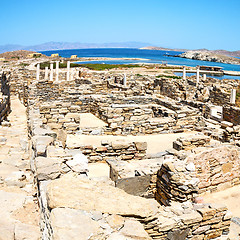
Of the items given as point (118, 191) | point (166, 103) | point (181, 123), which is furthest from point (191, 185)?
point (166, 103)

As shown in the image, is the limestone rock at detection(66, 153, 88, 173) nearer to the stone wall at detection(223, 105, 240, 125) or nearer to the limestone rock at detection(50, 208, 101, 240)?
the limestone rock at detection(50, 208, 101, 240)

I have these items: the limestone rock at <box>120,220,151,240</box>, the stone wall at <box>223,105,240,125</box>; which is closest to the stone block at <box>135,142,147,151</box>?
the limestone rock at <box>120,220,151,240</box>

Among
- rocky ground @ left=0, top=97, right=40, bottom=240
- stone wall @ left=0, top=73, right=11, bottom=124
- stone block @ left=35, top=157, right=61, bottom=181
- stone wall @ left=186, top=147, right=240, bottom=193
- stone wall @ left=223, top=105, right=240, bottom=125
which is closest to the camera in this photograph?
rocky ground @ left=0, top=97, right=40, bottom=240

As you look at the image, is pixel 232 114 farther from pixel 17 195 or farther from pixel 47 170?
pixel 17 195

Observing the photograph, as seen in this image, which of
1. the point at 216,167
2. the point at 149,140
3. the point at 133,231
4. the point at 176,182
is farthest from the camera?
the point at 149,140

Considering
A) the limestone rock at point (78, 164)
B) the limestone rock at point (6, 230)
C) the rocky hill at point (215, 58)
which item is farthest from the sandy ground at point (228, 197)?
the rocky hill at point (215, 58)

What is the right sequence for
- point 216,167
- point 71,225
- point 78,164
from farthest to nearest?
point 216,167 < point 78,164 < point 71,225

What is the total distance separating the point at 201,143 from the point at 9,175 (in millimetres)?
5405

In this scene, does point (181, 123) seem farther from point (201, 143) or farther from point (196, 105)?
point (196, 105)

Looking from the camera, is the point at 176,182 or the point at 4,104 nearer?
the point at 176,182

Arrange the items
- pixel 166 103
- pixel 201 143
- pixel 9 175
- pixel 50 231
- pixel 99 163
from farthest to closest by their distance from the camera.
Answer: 1. pixel 166 103
2. pixel 201 143
3. pixel 99 163
4. pixel 9 175
5. pixel 50 231

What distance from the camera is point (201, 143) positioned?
8.52 meters

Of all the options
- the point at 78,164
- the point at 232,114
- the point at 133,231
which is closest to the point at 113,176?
the point at 78,164

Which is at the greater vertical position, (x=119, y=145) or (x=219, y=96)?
(x=219, y=96)
